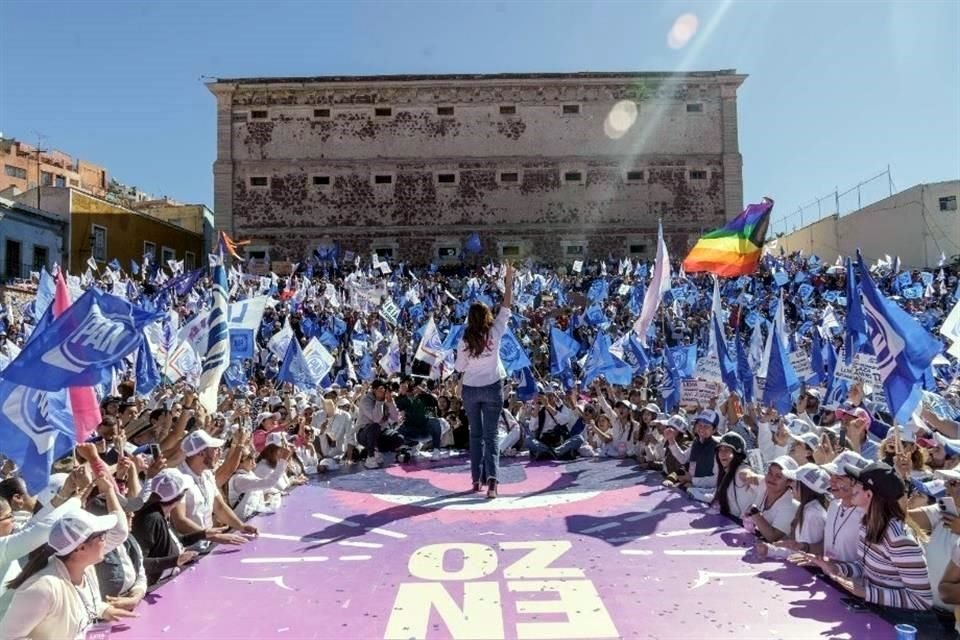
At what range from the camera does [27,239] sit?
1266 inches

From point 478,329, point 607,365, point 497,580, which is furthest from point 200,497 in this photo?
point 607,365

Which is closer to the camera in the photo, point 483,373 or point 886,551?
point 886,551

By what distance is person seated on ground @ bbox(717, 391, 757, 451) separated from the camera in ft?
28.8

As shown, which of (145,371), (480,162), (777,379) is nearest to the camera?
(777,379)

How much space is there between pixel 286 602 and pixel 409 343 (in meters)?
17.2

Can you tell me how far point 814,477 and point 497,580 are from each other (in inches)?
91.6

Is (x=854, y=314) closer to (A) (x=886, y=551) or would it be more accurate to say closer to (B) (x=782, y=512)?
(B) (x=782, y=512)

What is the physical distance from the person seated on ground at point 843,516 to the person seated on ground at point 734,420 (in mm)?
3788

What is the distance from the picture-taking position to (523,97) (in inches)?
1551

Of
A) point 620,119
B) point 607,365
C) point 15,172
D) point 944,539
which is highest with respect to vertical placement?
point 620,119

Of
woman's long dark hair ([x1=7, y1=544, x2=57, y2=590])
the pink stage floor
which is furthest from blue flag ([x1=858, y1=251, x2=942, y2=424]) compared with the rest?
woman's long dark hair ([x1=7, y1=544, x2=57, y2=590])

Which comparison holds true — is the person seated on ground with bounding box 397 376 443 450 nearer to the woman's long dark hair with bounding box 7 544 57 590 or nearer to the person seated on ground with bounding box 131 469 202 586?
the person seated on ground with bounding box 131 469 202 586

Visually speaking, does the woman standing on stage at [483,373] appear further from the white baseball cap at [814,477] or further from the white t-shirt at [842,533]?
the white t-shirt at [842,533]

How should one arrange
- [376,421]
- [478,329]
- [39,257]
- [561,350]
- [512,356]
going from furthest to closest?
[39,257] < [561,350] < [512,356] < [376,421] < [478,329]
